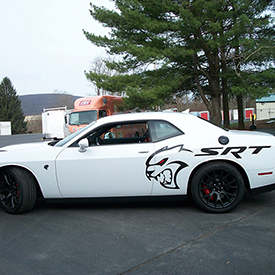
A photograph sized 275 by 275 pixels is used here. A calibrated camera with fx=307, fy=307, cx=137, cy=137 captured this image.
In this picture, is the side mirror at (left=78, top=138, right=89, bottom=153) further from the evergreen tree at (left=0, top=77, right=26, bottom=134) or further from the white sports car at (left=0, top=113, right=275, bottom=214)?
the evergreen tree at (left=0, top=77, right=26, bottom=134)

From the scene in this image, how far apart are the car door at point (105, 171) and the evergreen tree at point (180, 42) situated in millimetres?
10217

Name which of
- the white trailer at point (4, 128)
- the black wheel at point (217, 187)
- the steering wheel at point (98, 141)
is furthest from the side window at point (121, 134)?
the white trailer at point (4, 128)

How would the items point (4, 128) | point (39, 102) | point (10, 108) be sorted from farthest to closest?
point (39, 102) → point (10, 108) → point (4, 128)

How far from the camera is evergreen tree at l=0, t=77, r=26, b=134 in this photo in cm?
6615

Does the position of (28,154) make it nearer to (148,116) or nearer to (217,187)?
(148,116)

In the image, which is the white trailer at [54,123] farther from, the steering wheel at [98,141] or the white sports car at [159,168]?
the white sports car at [159,168]

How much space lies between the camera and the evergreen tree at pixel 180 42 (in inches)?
583

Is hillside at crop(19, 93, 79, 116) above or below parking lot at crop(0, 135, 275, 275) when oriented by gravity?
above

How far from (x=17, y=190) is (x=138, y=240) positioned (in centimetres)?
212

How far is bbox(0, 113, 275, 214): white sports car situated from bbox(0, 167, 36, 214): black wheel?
0.05ft

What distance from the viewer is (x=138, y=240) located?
11.5 feet

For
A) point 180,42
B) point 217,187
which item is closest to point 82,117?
point 180,42

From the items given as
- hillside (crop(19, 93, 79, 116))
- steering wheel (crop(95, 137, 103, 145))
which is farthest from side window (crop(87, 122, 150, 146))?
hillside (crop(19, 93, 79, 116))

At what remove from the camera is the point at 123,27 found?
16734 millimetres
